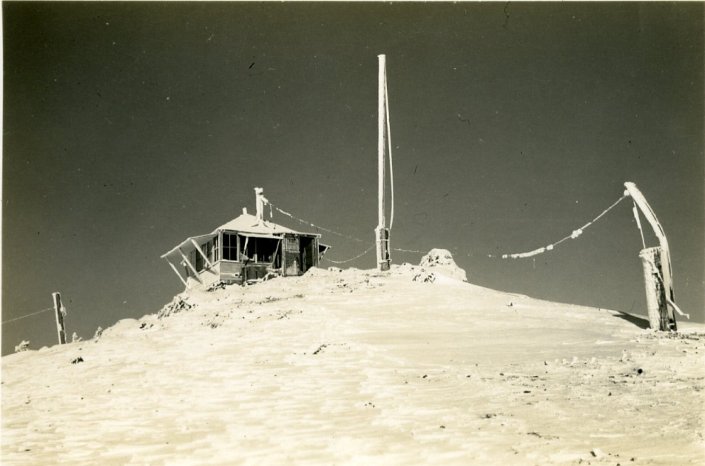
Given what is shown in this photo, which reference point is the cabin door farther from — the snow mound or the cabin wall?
the snow mound

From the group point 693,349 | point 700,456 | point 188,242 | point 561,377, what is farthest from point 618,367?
point 188,242

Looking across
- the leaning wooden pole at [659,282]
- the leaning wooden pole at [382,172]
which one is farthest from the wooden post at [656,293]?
the leaning wooden pole at [382,172]

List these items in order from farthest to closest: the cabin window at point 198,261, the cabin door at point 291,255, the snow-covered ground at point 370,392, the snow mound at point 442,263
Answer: the cabin window at point 198,261, the cabin door at point 291,255, the snow mound at point 442,263, the snow-covered ground at point 370,392

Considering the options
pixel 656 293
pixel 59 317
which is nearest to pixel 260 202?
pixel 59 317

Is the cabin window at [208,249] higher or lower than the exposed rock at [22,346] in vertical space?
higher

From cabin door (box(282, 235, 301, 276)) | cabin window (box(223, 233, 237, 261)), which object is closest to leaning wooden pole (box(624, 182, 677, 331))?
cabin door (box(282, 235, 301, 276))

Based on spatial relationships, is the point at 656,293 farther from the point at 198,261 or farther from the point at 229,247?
the point at 198,261

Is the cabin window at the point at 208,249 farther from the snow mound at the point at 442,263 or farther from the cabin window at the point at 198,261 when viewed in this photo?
the snow mound at the point at 442,263
